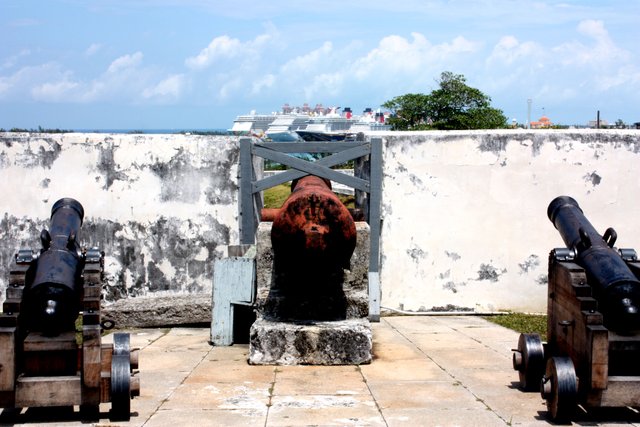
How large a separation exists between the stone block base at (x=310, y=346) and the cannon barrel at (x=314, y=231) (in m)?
0.65

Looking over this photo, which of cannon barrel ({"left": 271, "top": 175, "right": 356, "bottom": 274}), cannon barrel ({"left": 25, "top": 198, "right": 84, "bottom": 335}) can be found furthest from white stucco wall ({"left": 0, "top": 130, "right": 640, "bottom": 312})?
cannon barrel ({"left": 25, "top": 198, "right": 84, "bottom": 335})

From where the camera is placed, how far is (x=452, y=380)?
7.15 m

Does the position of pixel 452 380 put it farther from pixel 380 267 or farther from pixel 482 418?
pixel 380 267

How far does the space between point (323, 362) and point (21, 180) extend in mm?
5000

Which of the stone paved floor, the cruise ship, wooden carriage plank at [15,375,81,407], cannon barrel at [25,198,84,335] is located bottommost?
the stone paved floor

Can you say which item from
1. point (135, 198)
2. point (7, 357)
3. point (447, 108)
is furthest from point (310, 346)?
point (447, 108)

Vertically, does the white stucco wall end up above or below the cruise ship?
below

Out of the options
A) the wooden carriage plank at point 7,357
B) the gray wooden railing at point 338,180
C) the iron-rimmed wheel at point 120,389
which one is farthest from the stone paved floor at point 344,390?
the gray wooden railing at point 338,180

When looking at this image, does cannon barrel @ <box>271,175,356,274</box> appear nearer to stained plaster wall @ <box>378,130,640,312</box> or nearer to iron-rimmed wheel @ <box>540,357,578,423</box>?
iron-rimmed wheel @ <box>540,357,578,423</box>

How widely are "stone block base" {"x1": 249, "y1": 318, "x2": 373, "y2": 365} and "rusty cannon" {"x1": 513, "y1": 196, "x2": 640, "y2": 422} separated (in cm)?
194

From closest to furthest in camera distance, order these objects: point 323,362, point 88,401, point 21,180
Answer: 1. point 88,401
2. point 323,362
3. point 21,180

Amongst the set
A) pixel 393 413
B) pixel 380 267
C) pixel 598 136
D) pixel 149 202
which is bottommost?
pixel 393 413

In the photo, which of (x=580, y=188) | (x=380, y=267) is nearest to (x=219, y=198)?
(x=380, y=267)

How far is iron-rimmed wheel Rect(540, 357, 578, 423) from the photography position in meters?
5.72
